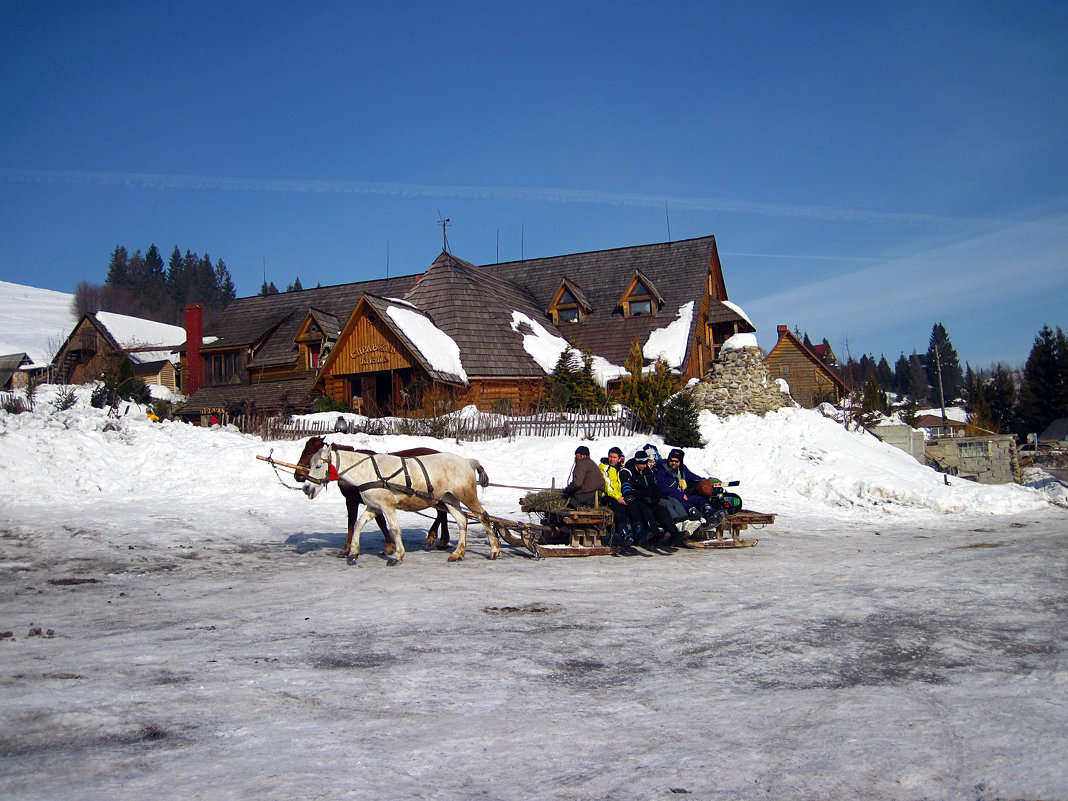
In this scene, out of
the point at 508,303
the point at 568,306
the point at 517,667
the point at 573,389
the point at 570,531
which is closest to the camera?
the point at 517,667

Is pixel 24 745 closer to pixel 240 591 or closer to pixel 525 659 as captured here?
pixel 525 659

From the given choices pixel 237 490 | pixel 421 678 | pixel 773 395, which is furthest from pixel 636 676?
pixel 773 395

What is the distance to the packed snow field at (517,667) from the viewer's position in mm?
4285

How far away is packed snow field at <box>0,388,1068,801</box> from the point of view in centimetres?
429

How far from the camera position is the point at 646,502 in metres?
12.8

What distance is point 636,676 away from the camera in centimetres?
628

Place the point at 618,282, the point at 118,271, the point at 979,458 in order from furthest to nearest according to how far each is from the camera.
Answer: the point at 118,271, the point at 618,282, the point at 979,458

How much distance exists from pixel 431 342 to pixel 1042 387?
5089 cm

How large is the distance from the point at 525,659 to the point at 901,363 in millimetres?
175666

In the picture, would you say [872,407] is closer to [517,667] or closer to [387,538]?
[387,538]

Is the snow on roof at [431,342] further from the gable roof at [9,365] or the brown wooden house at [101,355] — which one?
the gable roof at [9,365]

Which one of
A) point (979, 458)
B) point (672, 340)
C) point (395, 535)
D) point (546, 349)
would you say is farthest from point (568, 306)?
point (395, 535)

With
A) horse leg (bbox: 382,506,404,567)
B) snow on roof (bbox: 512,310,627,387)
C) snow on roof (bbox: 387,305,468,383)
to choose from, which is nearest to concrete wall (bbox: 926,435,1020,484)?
snow on roof (bbox: 512,310,627,387)

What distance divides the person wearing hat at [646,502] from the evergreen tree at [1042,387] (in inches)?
2256
